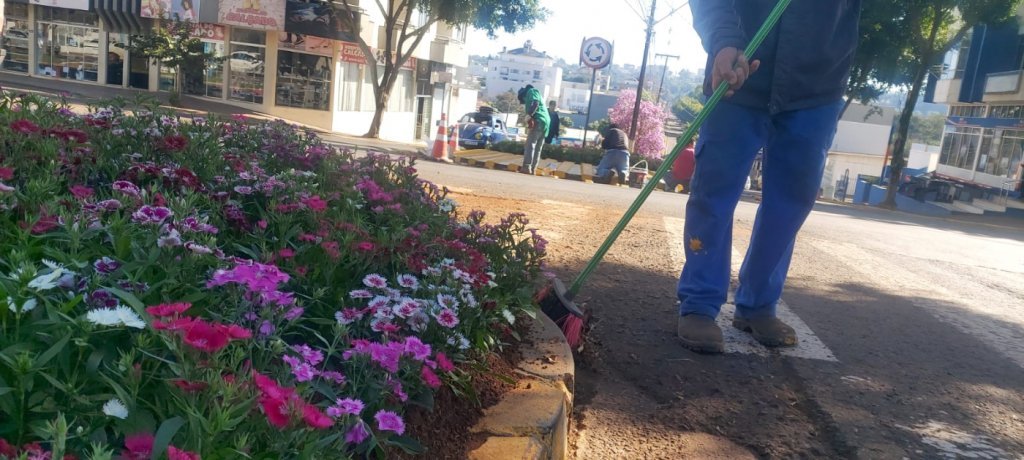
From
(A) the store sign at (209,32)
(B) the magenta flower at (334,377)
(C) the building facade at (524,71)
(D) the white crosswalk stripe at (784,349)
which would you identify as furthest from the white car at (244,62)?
(C) the building facade at (524,71)

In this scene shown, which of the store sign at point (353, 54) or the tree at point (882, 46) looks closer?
the tree at point (882, 46)

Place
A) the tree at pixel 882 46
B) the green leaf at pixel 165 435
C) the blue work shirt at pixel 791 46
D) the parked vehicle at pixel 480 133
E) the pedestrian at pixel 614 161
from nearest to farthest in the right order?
the green leaf at pixel 165 435 → the blue work shirt at pixel 791 46 → the pedestrian at pixel 614 161 → the tree at pixel 882 46 → the parked vehicle at pixel 480 133

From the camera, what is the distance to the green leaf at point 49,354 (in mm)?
1192

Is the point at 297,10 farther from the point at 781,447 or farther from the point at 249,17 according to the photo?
the point at 781,447

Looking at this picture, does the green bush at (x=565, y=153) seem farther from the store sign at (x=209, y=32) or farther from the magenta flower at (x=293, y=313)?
the magenta flower at (x=293, y=313)

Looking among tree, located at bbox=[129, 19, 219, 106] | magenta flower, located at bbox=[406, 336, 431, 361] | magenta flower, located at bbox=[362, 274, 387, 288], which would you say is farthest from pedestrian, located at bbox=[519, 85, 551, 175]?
magenta flower, located at bbox=[406, 336, 431, 361]

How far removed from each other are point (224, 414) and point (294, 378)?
15.4 inches

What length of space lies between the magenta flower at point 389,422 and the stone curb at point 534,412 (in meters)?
0.33

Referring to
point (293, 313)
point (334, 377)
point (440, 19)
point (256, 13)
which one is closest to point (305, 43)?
point (256, 13)

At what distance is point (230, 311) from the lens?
1.59 meters

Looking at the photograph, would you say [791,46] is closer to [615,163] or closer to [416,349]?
[416,349]

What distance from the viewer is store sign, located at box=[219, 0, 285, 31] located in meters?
26.6

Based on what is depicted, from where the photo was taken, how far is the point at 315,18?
26938mm

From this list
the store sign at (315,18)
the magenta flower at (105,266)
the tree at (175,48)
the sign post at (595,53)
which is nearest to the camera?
the magenta flower at (105,266)
